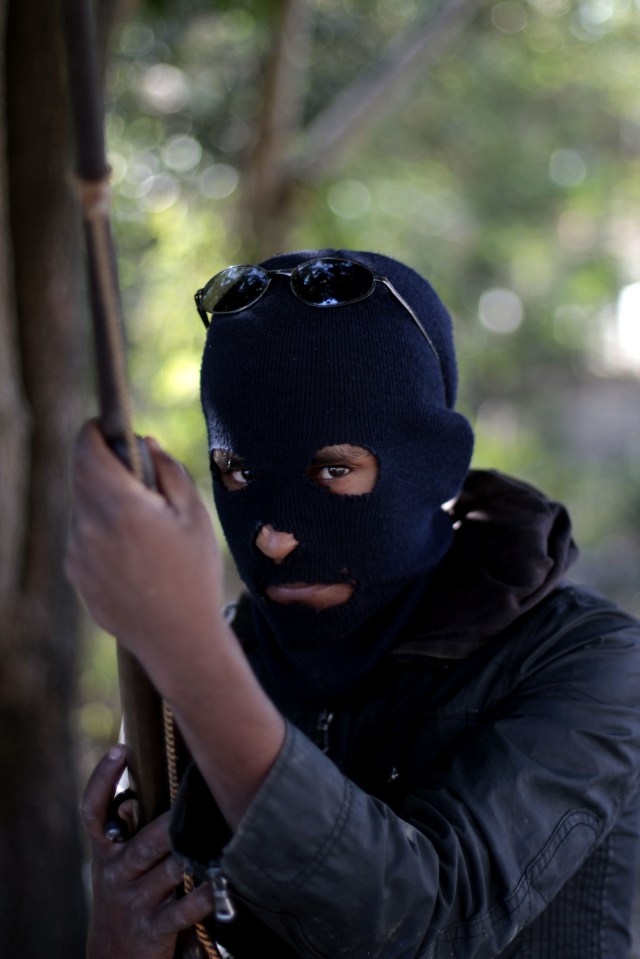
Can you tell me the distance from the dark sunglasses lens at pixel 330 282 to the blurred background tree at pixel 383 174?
5.27 feet

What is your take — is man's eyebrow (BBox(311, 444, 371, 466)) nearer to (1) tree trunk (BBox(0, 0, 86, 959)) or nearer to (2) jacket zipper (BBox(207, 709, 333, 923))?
(2) jacket zipper (BBox(207, 709, 333, 923))

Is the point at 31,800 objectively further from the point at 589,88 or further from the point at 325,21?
the point at 589,88

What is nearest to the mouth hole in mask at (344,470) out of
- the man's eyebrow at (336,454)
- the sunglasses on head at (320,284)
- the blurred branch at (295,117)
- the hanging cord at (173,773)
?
the man's eyebrow at (336,454)

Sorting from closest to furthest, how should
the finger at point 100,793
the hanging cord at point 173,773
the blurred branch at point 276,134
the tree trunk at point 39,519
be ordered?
the hanging cord at point 173,773 → the finger at point 100,793 → the tree trunk at point 39,519 → the blurred branch at point 276,134

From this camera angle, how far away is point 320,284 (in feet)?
6.45

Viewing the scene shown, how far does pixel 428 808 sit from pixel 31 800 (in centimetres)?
249

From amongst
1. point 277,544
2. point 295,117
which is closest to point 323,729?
point 277,544

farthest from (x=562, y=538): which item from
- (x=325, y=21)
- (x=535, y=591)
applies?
(x=325, y=21)

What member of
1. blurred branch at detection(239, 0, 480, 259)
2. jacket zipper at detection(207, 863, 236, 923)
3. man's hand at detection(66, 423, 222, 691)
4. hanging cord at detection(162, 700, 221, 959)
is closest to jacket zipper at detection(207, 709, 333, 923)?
jacket zipper at detection(207, 863, 236, 923)

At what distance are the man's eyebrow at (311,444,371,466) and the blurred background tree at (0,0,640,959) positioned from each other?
1.69 meters

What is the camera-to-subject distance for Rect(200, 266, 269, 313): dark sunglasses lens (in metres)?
2.02

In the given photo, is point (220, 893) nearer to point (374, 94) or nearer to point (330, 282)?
point (330, 282)

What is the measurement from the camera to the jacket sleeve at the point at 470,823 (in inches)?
52.6

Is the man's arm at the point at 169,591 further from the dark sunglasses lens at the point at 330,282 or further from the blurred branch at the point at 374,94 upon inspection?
the blurred branch at the point at 374,94
